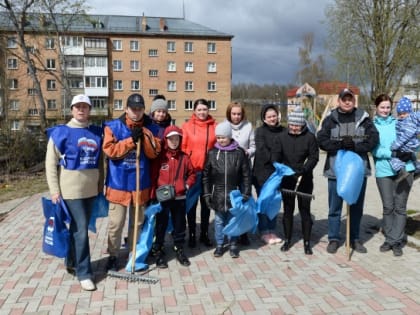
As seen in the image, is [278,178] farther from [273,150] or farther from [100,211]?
[100,211]

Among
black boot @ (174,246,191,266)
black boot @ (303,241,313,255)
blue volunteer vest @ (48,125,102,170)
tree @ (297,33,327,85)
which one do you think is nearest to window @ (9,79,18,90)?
blue volunteer vest @ (48,125,102,170)

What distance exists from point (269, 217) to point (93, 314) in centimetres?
262

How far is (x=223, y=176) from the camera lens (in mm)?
4844

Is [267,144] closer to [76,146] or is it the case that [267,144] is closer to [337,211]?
[337,211]

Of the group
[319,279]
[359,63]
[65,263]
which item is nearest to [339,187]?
[319,279]

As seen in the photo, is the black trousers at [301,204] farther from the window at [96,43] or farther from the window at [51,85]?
the window at [96,43]

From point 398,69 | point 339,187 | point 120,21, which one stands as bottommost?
point 339,187

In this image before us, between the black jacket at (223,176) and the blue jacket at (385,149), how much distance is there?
156 cm

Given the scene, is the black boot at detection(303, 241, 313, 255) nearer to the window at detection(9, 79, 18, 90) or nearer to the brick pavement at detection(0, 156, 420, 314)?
the brick pavement at detection(0, 156, 420, 314)

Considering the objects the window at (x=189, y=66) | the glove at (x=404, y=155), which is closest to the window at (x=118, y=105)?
the window at (x=189, y=66)

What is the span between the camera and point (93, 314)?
3.55 meters

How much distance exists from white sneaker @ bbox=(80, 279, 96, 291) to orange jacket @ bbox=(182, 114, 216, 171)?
5.68ft

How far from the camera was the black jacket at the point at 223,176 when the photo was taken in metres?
4.84

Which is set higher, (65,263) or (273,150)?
(273,150)
